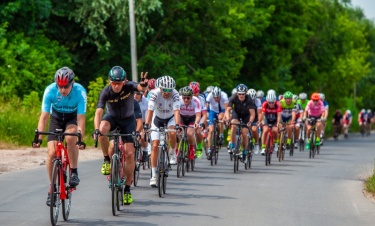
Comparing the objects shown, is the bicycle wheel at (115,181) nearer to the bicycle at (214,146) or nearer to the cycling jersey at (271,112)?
the bicycle at (214,146)

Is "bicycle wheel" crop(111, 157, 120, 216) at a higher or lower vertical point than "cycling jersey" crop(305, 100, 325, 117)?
lower

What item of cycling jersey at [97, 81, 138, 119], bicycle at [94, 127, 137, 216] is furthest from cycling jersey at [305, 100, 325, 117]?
bicycle at [94, 127, 137, 216]

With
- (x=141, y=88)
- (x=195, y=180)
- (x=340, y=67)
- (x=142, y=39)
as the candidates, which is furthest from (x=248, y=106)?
(x=340, y=67)

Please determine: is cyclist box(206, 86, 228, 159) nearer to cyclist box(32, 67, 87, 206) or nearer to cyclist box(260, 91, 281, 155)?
cyclist box(260, 91, 281, 155)

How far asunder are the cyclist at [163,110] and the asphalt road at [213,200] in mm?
719

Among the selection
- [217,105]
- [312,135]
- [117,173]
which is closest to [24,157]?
[217,105]

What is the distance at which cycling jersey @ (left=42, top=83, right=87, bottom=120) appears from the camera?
520 inches

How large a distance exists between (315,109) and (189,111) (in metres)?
10.3

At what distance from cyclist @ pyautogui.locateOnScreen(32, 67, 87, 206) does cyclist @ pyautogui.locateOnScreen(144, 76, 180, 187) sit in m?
3.51

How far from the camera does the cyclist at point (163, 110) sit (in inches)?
674

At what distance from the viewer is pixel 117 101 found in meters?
15.1

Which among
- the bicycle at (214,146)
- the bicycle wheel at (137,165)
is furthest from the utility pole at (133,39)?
the bicycle wheel at (137,165)

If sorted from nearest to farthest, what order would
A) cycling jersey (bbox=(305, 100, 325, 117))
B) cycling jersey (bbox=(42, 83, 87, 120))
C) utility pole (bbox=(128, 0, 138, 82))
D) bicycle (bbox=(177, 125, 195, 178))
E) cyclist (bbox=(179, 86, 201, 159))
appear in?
cycling jersey (bbox=(42, 83, 87, 120)) < bicycle (bbox=(177, 125, 195, 178)) < cyclist (bbox=(179, 86, 201, 159)) < cycling jersey (bbox=(305, 100, 325, 117)) < utility pole (bbox=(128, 0, 138, 82))

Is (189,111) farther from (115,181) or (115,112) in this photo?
(115,181)
